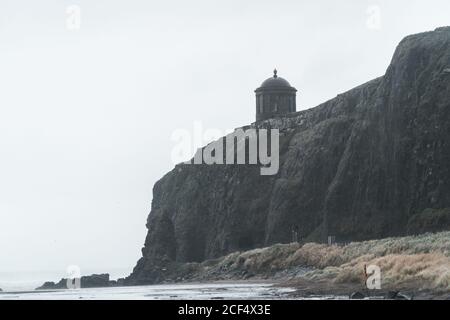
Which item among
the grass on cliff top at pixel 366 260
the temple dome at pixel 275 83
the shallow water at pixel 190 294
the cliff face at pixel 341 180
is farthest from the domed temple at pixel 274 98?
the shallow water at pixel 190 294

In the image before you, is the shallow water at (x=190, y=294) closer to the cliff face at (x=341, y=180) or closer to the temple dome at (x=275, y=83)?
the cliff face at (x=341, y=180)

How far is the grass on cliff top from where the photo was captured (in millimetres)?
40875

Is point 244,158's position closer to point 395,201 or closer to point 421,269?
point 395,201

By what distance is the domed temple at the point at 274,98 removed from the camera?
143 metres

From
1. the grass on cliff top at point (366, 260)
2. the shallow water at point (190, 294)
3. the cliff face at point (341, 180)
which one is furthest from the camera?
the cliff face at point (341, 180)

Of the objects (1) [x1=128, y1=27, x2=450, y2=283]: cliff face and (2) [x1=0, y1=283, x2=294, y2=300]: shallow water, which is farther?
(1) [x1=128, y1=27, x2=450, y2=283]: cliff face

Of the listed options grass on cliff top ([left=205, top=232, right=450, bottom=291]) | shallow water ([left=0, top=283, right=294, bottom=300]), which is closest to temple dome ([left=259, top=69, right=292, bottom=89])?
grass on cliff top ([left=205, top=232, right=450, bottom=291])

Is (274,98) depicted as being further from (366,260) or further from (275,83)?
(366,260)

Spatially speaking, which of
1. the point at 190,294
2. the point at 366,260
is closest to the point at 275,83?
the point at 366,260

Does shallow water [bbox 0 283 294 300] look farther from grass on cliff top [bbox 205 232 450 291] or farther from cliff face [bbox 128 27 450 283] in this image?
cliff face [bbox 128 27 450 283]

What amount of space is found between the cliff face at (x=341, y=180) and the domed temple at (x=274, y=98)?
6920 millimetres

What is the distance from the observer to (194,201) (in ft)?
418

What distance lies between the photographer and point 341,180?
9794cm

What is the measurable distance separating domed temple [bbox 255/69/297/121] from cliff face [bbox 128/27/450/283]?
272 inches
